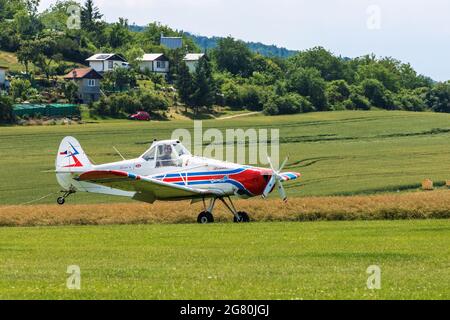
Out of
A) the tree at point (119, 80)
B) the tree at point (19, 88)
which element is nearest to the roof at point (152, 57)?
the tree at point (119, 80)

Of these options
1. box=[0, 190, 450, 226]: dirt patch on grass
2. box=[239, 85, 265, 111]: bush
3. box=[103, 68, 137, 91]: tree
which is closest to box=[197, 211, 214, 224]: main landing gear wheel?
box=[0, 190, 450, 226]: dirt patch on grass

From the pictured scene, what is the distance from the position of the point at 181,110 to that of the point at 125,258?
259 feet

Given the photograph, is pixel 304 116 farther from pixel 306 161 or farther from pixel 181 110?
pixel 306 161

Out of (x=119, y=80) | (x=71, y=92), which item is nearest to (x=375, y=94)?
(x=119, y=80)

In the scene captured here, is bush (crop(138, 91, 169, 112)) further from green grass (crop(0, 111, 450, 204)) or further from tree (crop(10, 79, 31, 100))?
tree (crop(10, 79, 31, 100))

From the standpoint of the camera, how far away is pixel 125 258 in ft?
66.8

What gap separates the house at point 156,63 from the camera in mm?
128375

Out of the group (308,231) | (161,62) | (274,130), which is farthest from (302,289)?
(161,62)

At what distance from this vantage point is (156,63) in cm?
12988

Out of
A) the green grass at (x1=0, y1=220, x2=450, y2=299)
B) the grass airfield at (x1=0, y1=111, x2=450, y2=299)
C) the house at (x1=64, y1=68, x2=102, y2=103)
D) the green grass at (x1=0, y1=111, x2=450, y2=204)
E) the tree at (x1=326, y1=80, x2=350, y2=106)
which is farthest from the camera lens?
the tree at (x1=326, y1=80, x2=350, y2=106)

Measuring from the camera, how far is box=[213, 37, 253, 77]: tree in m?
139

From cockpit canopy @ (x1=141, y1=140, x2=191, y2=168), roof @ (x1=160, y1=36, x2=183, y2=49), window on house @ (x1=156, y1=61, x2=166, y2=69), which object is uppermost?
roof @ (x1=160, y1=36, x2=183, y2=49)

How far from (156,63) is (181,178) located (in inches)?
3901

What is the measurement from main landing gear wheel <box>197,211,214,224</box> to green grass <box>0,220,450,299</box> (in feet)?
4.56
